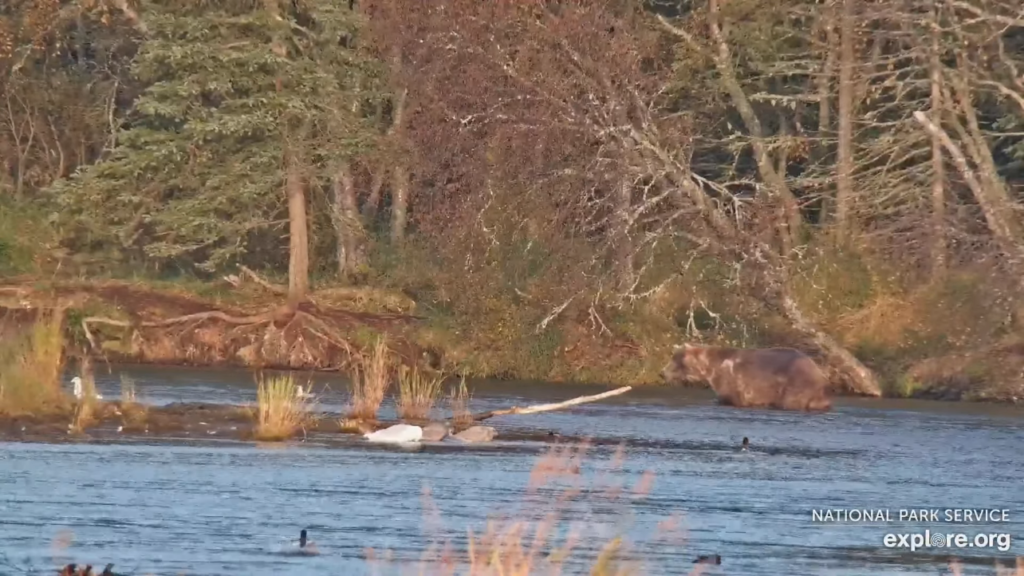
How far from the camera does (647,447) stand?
73.0ft

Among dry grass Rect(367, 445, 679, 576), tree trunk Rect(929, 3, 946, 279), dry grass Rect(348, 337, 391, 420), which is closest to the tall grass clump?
dry grass Rect(348, 337, 391, 420)

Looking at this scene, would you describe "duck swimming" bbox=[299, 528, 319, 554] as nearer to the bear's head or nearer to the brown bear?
the brown bear

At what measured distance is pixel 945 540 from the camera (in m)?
15.9

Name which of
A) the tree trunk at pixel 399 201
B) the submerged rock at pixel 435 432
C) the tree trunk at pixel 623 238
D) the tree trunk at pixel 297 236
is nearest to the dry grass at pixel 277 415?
the submerged rock at pixel 435 432

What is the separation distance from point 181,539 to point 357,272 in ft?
75.4

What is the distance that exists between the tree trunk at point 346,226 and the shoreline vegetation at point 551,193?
0.07m

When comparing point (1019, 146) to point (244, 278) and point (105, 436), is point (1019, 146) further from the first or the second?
point (105, 436)

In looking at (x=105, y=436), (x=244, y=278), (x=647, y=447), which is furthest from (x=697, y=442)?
(x=244, y=278)

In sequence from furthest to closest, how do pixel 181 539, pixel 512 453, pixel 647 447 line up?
pixel 647 447, pixel 512 453, pixel 181 539

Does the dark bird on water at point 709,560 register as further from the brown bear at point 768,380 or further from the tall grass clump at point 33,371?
the brown bear at point 768,380

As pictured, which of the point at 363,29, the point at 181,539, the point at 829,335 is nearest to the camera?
the point at 181,539

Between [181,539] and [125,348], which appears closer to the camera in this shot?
[181,539]

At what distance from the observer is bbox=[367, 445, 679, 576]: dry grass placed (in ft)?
35.9

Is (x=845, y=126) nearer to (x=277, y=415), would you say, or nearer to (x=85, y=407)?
(x=277, y=415)
